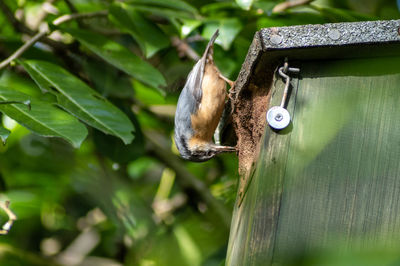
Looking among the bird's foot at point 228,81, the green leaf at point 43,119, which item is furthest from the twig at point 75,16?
the green leaf at point 43,119

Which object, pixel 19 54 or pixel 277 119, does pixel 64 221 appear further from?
pixel 277 119

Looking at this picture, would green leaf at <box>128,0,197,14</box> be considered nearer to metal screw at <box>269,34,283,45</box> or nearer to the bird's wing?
the bird's wing

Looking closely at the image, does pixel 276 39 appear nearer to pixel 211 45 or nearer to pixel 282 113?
pixel 282 113

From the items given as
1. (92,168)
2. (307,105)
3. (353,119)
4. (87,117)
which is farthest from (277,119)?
(92,168)

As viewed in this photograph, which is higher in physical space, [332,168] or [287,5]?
[287,5]

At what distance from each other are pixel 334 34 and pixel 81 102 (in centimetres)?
122

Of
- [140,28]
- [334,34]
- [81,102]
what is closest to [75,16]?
[140,28]

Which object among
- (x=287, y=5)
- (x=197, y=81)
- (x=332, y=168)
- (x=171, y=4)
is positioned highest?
(x=287, y=5)

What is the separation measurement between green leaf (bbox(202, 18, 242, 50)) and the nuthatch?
3.3 inches

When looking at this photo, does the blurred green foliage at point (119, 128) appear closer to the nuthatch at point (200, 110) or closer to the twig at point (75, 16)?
the twig at point (75, 16)

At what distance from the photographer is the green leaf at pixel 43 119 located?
2.14 m

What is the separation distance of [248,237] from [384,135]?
1.67 ft

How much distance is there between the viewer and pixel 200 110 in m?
3.02

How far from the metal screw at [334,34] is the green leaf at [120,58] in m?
1.22
